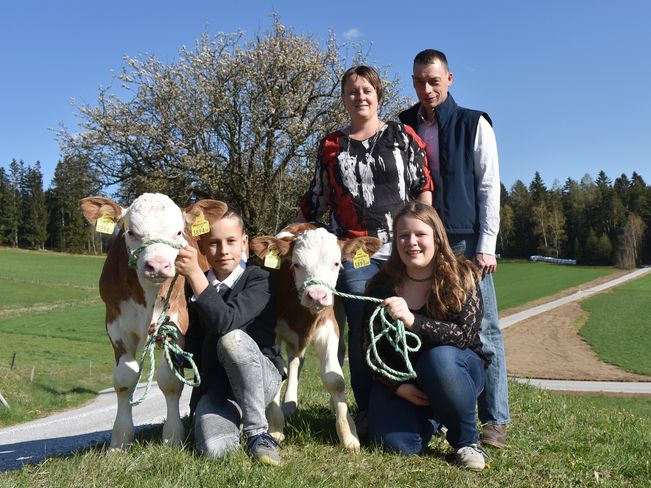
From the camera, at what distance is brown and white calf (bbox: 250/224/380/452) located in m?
4.86

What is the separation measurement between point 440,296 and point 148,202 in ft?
8.01

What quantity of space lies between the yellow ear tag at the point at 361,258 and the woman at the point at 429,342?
0.19 m

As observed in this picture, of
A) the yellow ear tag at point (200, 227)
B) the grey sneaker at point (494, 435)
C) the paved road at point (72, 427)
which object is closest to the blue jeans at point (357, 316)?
the grey sneaker at point (494, 435)

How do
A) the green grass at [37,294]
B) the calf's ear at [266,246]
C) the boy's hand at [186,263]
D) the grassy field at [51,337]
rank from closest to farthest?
1. the boy's hand at [186,263]
2. the calf's ear at [266,246]
3. the grassy field at [51,337]
4. the green grass at [37,294]

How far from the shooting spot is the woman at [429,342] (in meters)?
4.54

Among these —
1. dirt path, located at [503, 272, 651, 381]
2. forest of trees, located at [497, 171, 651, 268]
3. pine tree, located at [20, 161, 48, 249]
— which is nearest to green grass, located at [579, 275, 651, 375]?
dirt path, located at [503, 272, 651, 381]

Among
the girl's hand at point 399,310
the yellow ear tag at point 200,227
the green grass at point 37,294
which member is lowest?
the green grass at point 37,294

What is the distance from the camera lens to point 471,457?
4363 millimetres

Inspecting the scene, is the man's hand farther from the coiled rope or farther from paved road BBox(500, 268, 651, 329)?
paved road BBox(500, 268, 651, 329)

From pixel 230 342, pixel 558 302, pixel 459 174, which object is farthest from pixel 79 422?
pixel 558 302

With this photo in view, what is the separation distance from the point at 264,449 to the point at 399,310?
144 cm

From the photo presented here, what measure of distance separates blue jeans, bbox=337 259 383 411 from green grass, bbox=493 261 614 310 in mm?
48173

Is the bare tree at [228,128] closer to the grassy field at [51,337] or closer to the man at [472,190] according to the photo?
the grassy field at [51,337]

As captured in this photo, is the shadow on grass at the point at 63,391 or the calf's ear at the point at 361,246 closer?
the calf's ear at the point at 361,246
